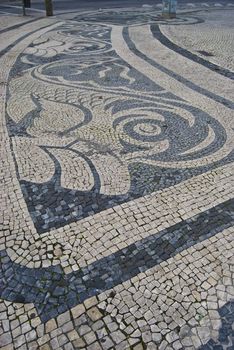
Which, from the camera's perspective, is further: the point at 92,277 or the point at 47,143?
the point at 47,143

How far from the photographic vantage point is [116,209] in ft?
11.2

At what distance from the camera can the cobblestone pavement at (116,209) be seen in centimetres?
238

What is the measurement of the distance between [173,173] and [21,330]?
250 cm

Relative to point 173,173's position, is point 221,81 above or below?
above

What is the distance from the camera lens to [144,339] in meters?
2.27

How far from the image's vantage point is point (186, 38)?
10.7 meters

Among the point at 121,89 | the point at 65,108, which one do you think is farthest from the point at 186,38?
the point at 65,108

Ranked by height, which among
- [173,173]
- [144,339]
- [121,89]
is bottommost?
[144,339]

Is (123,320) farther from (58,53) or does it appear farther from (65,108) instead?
(58,53)

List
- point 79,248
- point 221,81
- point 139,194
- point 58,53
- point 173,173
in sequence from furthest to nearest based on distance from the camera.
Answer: point 58,53
point 221,81
point 173,173
point 139,194
point 79,248

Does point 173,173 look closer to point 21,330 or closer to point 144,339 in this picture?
point 144,339

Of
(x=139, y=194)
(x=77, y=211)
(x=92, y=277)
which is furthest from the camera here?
(x=139, y=194)

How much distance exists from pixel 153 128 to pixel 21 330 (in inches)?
137

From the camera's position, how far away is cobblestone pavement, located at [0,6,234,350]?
93.8 inches
